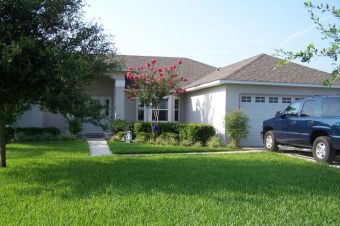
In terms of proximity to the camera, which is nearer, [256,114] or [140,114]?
[256,114]

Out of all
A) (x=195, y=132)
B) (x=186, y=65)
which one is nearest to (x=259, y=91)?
(x=195, y=132)

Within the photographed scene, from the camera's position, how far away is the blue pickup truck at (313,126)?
12531 millimetres

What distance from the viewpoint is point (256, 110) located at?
64.3 ft

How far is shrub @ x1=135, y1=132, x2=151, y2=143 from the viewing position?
790 inches

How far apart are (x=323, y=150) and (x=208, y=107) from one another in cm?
925

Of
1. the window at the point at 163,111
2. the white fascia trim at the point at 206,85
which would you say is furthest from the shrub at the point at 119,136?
the window at the point at 163,111

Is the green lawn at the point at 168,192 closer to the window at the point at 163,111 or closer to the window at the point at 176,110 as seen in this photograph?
the window at the point at 163,111

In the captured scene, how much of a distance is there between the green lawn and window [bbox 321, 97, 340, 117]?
1663 mm

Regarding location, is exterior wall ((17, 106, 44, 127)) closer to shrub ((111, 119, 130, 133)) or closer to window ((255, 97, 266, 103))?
shrub ((111, 119, 130, 133))

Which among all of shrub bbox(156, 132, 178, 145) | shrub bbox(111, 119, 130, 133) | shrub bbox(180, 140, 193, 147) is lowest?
shrub bbox(180, 140, 193, 147)

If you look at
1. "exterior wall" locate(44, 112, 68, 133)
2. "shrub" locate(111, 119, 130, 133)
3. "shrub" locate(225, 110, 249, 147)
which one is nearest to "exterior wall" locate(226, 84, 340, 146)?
"shrub" locate(225, 110, 249, 147)

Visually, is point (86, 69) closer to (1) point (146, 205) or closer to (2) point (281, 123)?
(1) point (146, 205)

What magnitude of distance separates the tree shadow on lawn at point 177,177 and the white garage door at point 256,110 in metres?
6.14

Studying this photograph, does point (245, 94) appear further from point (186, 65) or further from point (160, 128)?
point (186, 65)
